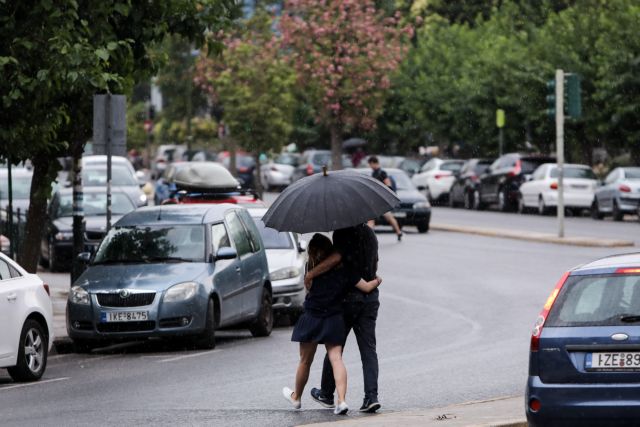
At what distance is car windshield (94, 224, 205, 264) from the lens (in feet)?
60.5

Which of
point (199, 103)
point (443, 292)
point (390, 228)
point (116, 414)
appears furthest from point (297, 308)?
point (199, 103)

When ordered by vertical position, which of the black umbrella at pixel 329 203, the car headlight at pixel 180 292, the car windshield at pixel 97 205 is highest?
the black umbrella at pixel 329 203

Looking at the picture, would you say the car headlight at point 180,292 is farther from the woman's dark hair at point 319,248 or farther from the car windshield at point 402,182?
the car windshield at point 402,182

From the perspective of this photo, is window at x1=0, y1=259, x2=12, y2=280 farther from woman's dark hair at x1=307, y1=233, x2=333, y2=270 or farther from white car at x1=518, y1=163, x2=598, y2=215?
white car at x1=518, y1=163, x2=598, y2=215

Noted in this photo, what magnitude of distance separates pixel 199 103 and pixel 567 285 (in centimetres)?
8002

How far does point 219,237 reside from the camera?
748 inches

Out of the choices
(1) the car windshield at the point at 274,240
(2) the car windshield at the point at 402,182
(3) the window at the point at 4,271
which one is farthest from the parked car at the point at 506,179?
(3) the window at the point at 4,271

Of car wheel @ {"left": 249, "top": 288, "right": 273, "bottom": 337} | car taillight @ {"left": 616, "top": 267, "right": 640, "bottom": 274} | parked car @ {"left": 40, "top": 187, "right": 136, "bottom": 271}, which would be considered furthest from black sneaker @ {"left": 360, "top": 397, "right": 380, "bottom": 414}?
parked car @ {"left": 40, "top": 187, "right": 136, "bottom": 271}

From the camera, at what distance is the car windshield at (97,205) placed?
102 ft

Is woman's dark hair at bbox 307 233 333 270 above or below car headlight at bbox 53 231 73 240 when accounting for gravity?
above

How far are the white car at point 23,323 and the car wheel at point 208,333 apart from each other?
236 cm

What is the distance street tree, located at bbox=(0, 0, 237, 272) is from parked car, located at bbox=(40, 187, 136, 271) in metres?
7.53

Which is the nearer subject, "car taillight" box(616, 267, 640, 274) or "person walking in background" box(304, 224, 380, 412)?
"car taillight" box(616, 267, 640, 274)

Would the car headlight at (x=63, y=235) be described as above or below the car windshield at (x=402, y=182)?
below
